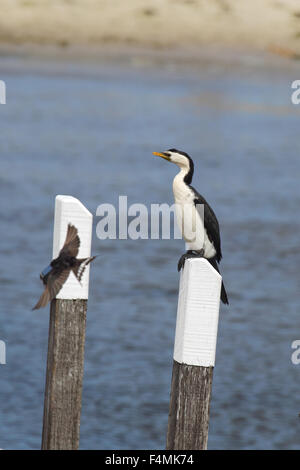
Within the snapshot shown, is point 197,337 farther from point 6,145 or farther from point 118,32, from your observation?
point 118,32

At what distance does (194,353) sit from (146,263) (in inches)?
374

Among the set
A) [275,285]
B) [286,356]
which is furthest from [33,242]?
[286,356]

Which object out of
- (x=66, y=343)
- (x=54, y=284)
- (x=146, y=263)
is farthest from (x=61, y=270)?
(x=146, y=263)

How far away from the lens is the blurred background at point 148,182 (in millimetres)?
9711

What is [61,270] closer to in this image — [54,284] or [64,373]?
[54,284]

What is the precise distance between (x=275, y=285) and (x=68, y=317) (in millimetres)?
8769

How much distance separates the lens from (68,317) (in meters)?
5.24

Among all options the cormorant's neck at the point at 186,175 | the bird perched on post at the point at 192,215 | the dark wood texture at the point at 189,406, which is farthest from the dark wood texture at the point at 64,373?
Answer: the cormorant's neck at the point at 186,175

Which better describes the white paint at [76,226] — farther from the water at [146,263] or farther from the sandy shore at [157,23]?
the sandy shore at [157,23]

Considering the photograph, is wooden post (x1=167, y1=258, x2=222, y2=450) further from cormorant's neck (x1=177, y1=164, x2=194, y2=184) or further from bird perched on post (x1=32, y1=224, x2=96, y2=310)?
cormorant's neck (x1=177, y1=164, x2=194, y2=184)

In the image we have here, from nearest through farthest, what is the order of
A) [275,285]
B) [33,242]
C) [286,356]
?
[286,356], [275,285], [33,242]

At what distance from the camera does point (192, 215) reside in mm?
6879

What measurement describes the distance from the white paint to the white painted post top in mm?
599

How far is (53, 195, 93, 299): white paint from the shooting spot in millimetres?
5125
